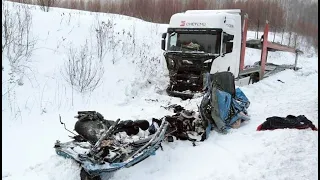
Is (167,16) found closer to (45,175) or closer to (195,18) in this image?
(195,18)

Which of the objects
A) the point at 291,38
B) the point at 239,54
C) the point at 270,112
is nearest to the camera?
the point at 270,112

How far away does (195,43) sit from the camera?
9148 millimetres

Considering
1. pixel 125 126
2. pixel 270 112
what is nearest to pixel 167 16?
pixel 270 112

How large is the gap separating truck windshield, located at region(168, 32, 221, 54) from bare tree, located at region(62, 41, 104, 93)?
88.3 inches

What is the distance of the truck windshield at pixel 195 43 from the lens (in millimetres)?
8984

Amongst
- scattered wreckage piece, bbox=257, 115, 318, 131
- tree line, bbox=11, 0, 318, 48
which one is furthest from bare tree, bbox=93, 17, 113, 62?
scattered wreckage piece, bbox=257, 115, 318, 131

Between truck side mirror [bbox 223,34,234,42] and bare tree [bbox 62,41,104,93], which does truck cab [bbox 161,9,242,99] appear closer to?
truck side mirror [bbox 223,34,234,42]

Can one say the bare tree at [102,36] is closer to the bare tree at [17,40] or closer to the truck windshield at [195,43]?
the bare tree at [17,40]

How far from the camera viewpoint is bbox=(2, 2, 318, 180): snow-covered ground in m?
3.95

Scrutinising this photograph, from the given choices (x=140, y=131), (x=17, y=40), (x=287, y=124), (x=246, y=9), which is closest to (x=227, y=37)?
(x=287, y=124)

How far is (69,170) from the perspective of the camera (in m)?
3.92

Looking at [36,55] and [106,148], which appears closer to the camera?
[106,148]

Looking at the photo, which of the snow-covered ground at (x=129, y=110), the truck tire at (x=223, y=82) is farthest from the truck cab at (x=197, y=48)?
the truck tire at (x=223, y=82)

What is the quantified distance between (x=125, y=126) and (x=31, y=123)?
210 centimetres
